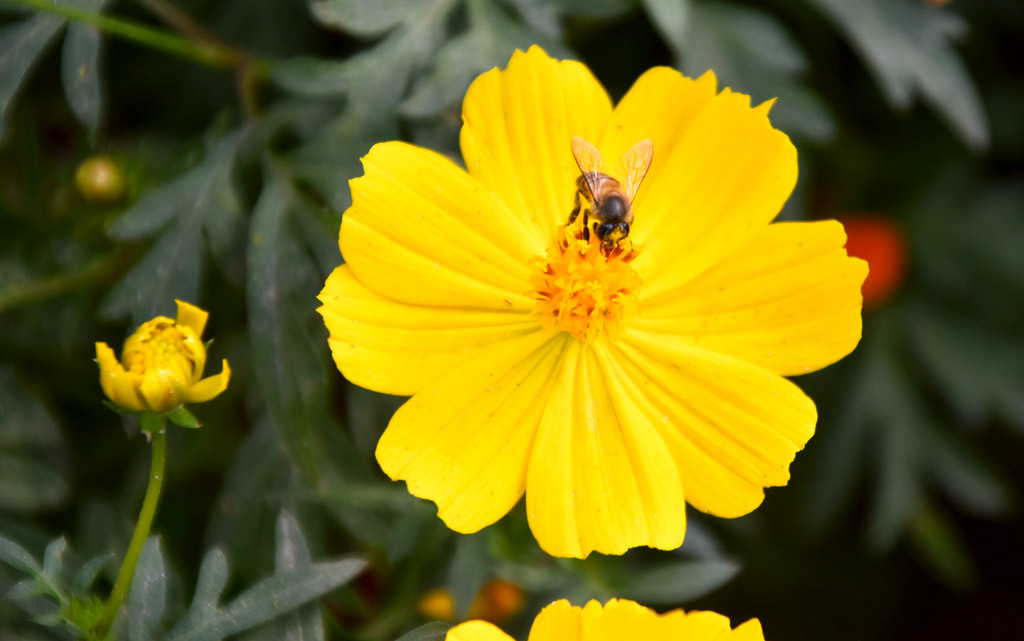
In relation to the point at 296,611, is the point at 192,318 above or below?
above

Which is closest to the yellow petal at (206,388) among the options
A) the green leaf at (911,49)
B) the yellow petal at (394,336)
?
the yellow petal at (394,336)

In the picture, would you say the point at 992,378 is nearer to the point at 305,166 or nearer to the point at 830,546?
the point at 830,546

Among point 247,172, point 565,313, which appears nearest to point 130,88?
point 247,172

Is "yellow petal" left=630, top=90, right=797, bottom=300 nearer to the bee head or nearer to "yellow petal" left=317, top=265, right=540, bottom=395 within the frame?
the bee head

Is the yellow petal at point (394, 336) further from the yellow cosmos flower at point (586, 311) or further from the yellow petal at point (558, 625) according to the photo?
the yellow petal at point (558, 625)

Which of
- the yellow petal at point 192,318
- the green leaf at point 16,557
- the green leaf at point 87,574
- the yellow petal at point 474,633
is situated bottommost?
the green leaf at point 87,574

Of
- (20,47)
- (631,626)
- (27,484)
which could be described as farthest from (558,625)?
(20,47)

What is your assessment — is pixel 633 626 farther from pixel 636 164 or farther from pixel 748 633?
pixel 636 164
